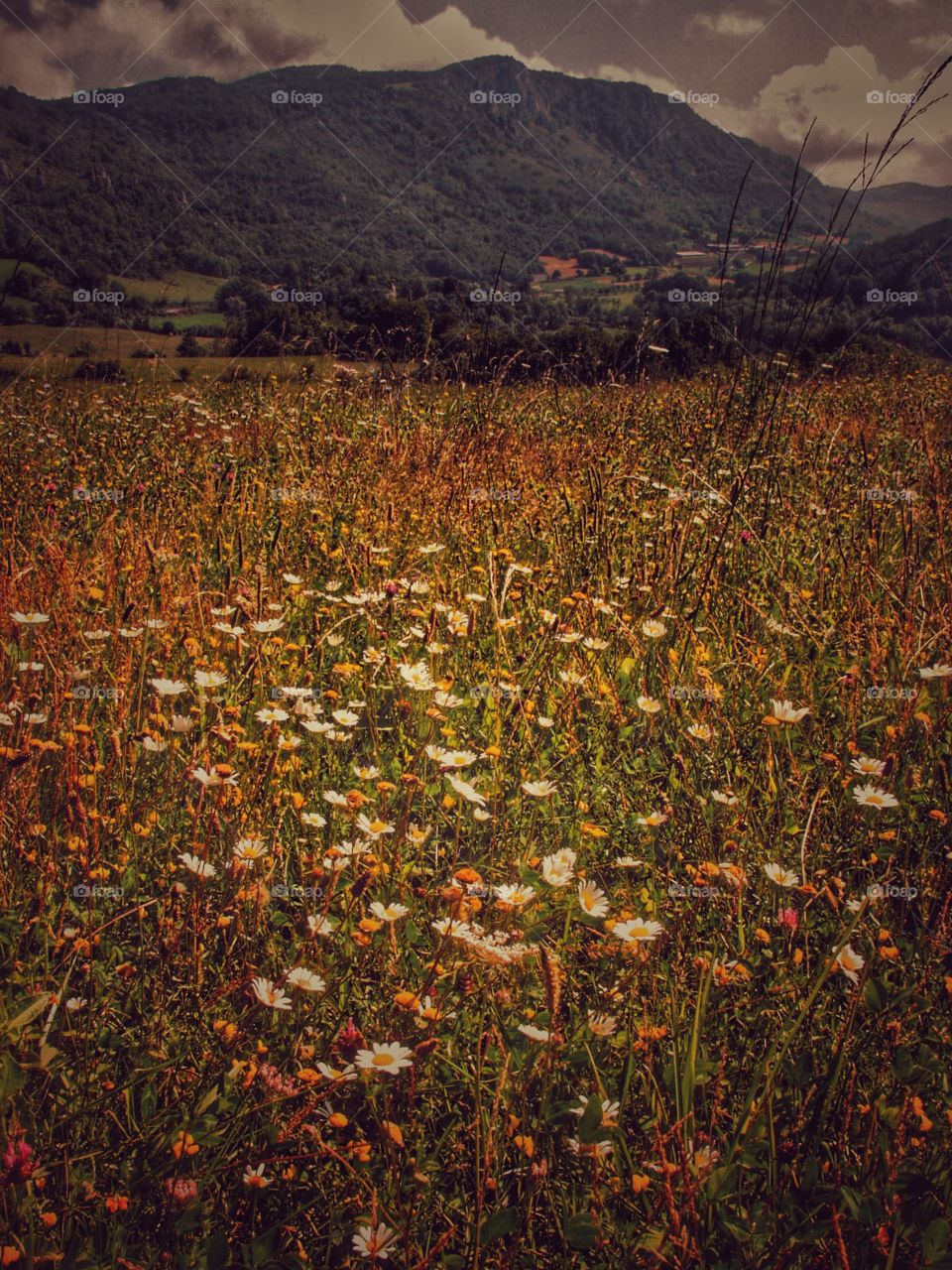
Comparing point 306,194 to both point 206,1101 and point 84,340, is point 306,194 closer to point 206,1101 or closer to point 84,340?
point 84,340

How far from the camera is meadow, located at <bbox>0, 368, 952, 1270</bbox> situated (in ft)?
3.43

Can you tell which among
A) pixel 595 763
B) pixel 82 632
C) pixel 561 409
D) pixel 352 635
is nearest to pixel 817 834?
pixel 595 763

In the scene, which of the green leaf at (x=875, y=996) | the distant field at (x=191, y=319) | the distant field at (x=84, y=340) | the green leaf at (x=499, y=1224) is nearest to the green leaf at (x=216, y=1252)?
the green leaf at (x=499, y=1224)

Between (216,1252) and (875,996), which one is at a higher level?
(875,996)

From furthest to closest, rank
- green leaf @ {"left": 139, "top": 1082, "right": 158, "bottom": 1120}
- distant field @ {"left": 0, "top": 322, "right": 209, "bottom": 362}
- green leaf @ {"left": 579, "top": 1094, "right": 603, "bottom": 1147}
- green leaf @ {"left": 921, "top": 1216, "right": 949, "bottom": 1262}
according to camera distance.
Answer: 1. distant field @ {"left": 0, "top": 322, "right": 209, "bottom": 362}
2. green leaf @ {"left": 139, "top": 1082, "right": 158, "bottom": 1120}
3. green leaf @ {"left": 579, "top": 1094, "right": 603, "bottom": 1147}
4. green leaf @ {"left": 921, "top": 1216, "right": 949, "bottom": 1262}

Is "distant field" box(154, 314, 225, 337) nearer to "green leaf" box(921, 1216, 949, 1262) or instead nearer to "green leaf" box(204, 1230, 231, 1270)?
"green leaf" box(204, 1230, 231, 1270)

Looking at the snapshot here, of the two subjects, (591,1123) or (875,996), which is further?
(875,996)

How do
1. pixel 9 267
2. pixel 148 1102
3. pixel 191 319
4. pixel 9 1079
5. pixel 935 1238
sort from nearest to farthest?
pixel 935 1238, pixel 9 1079, pixel 148 1102, pixel 9 267, pixel 191 319

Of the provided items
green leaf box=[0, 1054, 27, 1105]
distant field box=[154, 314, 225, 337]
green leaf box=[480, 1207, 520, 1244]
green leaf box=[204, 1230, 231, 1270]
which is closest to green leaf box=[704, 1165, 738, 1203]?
green leaf box=[480, 1207, 520, 1244]

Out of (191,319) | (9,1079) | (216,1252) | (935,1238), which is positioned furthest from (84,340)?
(191,319)

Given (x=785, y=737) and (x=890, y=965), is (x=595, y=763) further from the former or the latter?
(x=890, y=965)

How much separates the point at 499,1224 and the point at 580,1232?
4.4 inches

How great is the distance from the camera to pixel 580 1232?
0.97 m

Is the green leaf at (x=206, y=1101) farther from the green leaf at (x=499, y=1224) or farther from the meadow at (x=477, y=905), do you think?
the green leaf at (x=499, y=1224)
